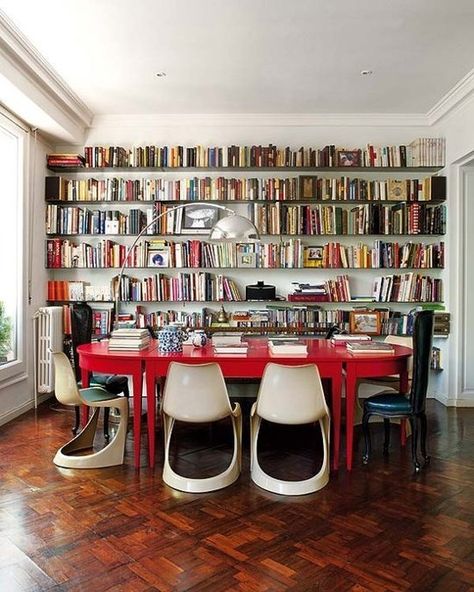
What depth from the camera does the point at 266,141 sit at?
544 centimetres

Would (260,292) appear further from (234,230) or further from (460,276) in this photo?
(460,276)

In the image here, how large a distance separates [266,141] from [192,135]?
0.81 m

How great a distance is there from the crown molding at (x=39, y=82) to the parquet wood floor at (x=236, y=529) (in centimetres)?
291

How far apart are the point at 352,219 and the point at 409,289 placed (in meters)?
0.95

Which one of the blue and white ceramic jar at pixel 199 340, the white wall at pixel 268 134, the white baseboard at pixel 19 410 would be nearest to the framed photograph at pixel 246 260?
the white wall at pixel 268 134

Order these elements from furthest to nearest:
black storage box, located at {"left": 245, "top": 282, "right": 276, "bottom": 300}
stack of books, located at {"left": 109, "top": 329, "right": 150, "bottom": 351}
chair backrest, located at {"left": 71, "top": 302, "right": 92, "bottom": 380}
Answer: black storage box, located at {"left": 245, "top": 282, "right": 276, "bottom": 300} → chair backrest, located at {"left": 71, "top": 302, "right": 92, "bottom": 380} → stack of books, located at {"left": 109, "top": 329, "right": 150, "bottom": 351}

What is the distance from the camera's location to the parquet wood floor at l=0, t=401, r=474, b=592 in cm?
205

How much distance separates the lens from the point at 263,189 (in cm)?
524

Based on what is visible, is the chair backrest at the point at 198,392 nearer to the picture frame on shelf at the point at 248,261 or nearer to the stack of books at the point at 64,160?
the picture frame on shelf at the point at 248,261

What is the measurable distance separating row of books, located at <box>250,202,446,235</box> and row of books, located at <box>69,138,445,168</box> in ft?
1.48

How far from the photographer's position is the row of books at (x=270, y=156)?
5.20 m

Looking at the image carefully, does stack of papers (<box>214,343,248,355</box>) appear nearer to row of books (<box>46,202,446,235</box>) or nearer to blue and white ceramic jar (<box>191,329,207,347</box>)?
blue and white ceramic jar (<box>191,329,207,347</box>)

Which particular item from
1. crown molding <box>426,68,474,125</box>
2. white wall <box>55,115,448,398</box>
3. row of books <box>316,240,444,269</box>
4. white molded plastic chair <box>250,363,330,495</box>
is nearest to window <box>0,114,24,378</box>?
white wall <box>55,115,448,398</box>

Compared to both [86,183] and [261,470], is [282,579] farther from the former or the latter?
[86,183]
